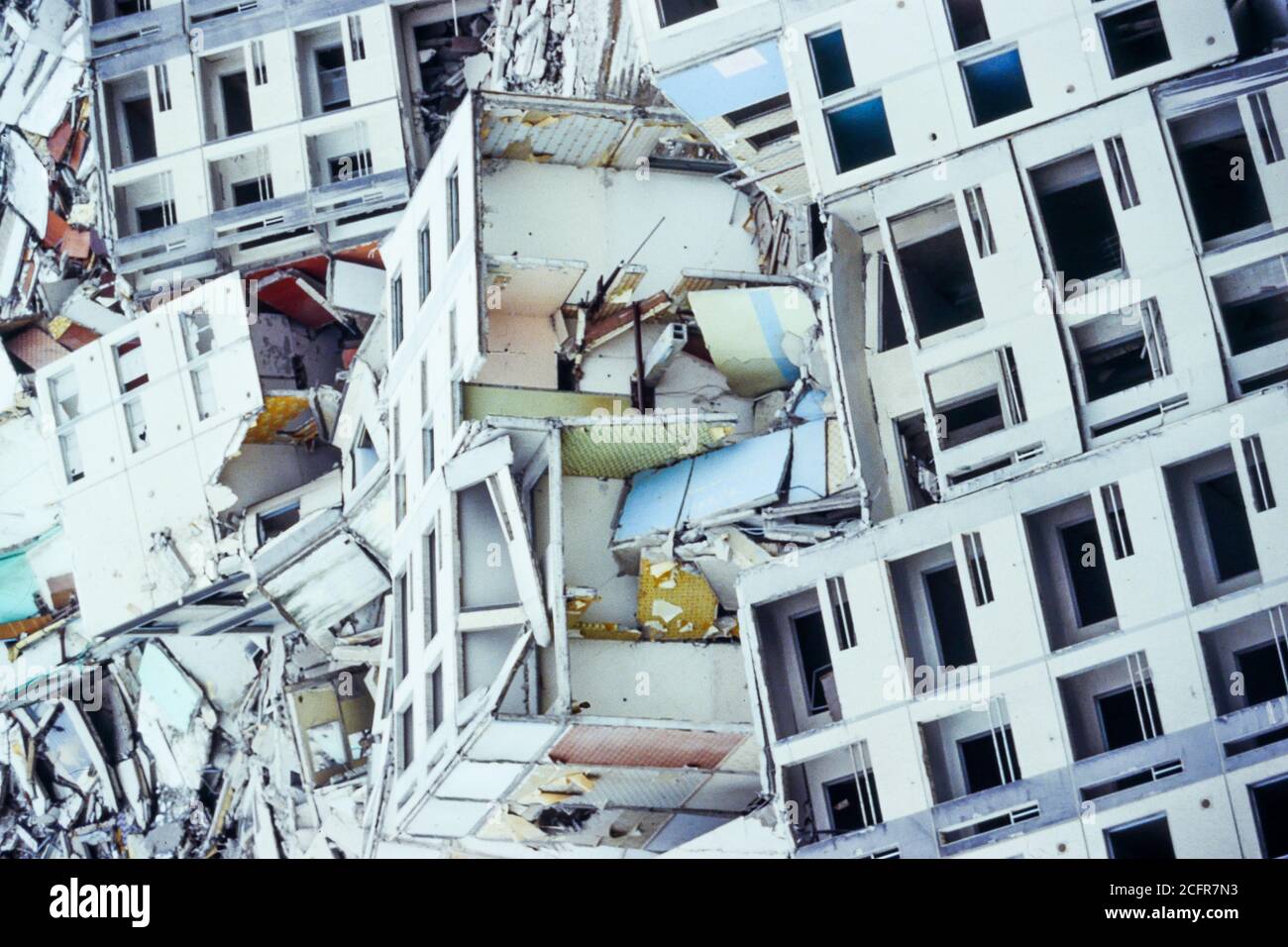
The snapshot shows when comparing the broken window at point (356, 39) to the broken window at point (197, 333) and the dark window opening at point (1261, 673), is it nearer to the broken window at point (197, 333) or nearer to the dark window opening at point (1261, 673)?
the broken window at point (197, 333)

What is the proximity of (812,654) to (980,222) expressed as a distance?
15.9ft

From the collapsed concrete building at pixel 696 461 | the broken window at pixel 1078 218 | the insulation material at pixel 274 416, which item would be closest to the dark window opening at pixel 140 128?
the collapsed concrete building at pixel 696 461

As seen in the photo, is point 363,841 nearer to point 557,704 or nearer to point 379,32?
point 557,704

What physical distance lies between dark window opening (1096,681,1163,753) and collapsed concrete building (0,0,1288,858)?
6 cm

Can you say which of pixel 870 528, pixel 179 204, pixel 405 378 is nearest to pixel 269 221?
pixel 179 204

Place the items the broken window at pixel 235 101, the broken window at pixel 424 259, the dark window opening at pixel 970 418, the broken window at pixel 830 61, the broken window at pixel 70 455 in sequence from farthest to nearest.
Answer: the broken window at pixel 235 101, the broken window at pixel 70 455, the broken window at pixel 424 259, the broken window at pixel 830 61, the dark window opening at pixel 970 418

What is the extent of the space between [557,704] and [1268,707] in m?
7.17

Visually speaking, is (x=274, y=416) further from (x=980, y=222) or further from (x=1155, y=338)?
(x=1155, y=338)

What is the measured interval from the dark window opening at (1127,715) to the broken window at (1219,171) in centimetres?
451

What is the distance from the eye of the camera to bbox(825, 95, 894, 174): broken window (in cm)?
1923

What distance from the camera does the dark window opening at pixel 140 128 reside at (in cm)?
2953

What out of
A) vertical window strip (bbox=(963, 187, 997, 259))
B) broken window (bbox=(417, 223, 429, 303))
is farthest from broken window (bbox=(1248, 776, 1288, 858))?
broken window (bbox=(417, 223, 429, 303))

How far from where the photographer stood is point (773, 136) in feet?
69.7
